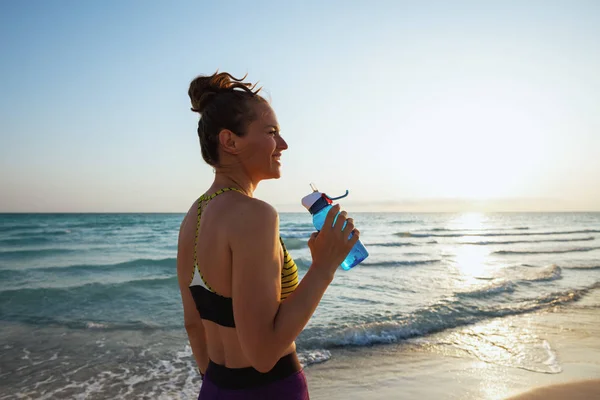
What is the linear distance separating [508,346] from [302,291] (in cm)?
722

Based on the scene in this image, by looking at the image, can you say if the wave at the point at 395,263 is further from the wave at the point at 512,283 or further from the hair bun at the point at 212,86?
the hair bun at the point at 212,86

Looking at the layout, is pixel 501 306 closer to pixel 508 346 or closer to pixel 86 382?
pixel 508 346

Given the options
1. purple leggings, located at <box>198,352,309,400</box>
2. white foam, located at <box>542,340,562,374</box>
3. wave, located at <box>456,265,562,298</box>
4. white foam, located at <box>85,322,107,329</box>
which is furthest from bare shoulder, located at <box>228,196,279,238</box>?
wave, located at <box>456,265,562,298</box>

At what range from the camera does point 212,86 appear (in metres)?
1.66

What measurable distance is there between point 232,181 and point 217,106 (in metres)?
0.27

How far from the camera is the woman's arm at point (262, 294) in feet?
4.38

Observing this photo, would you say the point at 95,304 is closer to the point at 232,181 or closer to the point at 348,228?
the point at 232,181

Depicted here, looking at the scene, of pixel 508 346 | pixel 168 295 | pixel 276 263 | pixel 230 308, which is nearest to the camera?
pixel 276 263

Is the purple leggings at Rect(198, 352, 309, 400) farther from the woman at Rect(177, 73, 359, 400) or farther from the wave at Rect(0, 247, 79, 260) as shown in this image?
the wave at Rect(0, 247, 79, 260)

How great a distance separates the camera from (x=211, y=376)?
1.71 m

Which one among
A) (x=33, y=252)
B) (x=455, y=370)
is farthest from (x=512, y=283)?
(x=33, y=252)

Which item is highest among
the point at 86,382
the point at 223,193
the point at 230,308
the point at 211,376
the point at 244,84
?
the point at 244,84

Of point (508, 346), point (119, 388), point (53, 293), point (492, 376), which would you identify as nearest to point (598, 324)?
point (508, 346)

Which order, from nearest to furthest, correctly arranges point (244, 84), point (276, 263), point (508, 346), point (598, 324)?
point (276, 263) → point (244, 84) → point (508, 346) → point (598, 324)
